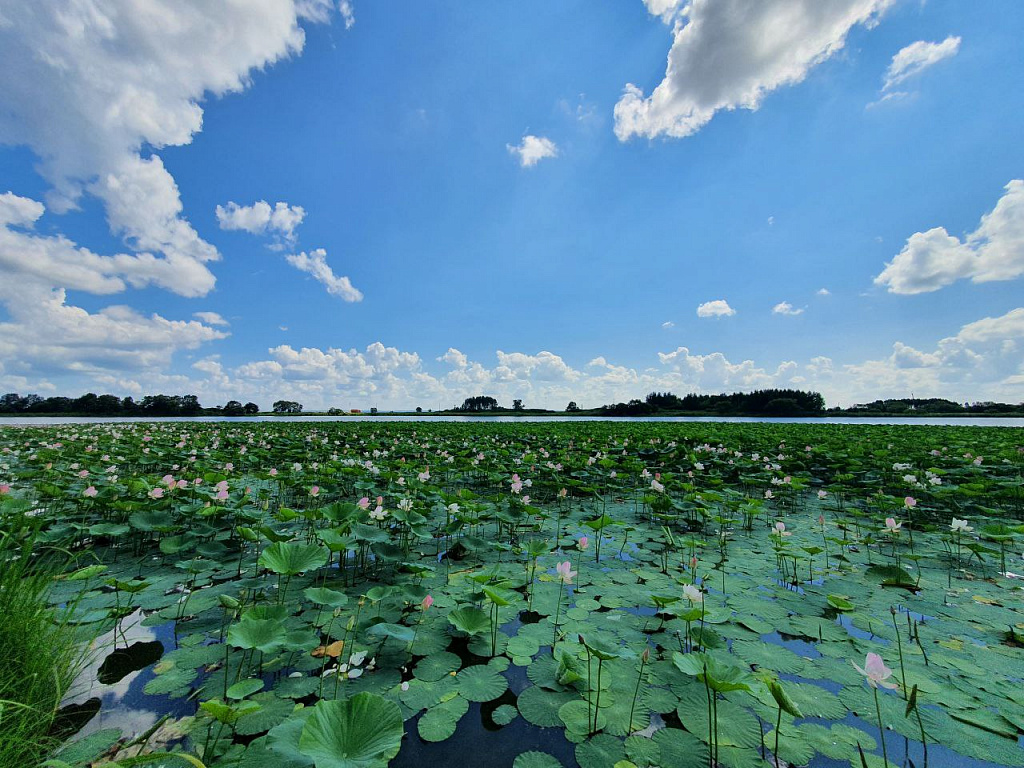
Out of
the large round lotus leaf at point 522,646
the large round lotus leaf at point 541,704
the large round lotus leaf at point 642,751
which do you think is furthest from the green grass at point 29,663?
the large round lotus leaf at point 642,751

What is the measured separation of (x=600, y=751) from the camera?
6.09ft

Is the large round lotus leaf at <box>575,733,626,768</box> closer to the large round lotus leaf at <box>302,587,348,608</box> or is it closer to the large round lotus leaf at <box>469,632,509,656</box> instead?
the large round lotus leaf at <box>469,632,509,656</box>

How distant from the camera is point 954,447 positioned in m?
9.20

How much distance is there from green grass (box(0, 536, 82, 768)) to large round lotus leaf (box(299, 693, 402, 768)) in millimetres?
1149

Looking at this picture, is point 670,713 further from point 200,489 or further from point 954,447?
point 954,447

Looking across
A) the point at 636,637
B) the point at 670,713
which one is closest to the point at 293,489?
the point at 636,637

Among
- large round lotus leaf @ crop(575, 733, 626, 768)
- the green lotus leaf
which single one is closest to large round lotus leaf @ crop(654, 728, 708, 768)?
large round lotus leaf @ crop(575, 733, 626, 768)

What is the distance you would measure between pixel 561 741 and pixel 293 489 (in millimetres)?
7187

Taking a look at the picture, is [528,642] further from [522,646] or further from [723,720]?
[723,720]

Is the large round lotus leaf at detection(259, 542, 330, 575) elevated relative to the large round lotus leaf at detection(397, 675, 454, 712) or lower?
elevated

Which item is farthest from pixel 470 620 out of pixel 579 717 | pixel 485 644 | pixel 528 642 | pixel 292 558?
pixel 292 558

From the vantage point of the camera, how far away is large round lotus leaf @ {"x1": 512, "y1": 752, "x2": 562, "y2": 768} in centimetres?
177

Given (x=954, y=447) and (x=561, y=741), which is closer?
(x=561, y=741)

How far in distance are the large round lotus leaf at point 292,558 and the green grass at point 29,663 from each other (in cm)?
98
